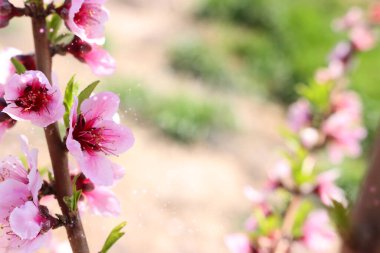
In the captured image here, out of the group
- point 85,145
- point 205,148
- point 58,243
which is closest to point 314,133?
point 58,243

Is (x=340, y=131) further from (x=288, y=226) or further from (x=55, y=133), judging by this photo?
(x=55, y=133)

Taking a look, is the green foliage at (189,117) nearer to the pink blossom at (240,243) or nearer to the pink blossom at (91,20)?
the pink blossom at (240,243)

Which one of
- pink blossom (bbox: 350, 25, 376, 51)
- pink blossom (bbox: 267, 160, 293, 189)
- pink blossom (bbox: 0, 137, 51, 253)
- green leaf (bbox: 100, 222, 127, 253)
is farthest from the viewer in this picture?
pink blossom (bbox: 350, 25, 376, 51)

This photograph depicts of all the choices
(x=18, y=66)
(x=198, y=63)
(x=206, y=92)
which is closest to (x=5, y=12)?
(x=18, y=66)

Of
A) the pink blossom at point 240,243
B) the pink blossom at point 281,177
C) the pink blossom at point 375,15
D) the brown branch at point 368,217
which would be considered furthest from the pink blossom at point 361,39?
the brown branch at point 368,217

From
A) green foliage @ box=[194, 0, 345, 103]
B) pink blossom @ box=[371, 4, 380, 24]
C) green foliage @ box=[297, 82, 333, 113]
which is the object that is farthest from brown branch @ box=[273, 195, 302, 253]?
green foliage @ box=[194, 0, 345, 103]

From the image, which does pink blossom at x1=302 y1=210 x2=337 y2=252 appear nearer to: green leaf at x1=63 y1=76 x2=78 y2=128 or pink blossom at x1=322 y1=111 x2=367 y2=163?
pink blossom at x1=322 y1=111 x2=367 y2=163

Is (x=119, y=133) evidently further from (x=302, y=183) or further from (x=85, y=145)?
(x=302, y=183)
